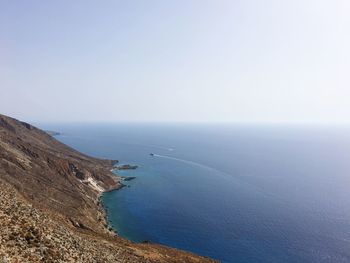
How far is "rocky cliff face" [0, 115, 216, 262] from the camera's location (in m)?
30.0

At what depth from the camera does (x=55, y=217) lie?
5781 centimetres

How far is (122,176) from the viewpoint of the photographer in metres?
172

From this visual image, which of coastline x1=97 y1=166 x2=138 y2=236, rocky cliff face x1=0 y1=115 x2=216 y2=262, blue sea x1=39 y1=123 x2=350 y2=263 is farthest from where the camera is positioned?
coastline x1=97 y1=166 x2=138 y2=236

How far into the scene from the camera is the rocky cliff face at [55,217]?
2995cm

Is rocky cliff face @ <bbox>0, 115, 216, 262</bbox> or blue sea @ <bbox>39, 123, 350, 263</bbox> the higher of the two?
rocky cliff face @ <bbox>0, 115, 216, 262</bbox>

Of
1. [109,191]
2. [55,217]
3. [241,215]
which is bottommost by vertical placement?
[109,191]

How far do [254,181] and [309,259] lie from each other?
293ft

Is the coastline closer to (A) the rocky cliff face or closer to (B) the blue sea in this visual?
(A) the rocky cliff face

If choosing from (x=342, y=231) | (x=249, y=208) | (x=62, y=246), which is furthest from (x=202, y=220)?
(x=62, y=246)

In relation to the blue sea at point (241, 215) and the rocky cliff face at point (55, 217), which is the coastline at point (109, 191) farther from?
the blue sea at point (241, 215)

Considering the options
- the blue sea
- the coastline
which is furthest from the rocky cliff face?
the blue sea

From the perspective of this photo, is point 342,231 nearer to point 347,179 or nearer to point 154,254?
point 154,254

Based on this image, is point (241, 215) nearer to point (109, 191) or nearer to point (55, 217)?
point (109, 191)

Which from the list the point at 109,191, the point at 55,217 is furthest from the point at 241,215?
the point at 55,217
